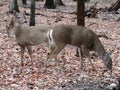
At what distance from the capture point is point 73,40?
33.6 ft

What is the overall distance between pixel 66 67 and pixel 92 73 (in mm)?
946

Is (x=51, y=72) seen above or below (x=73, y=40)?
below

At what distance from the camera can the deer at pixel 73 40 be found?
10.0 m

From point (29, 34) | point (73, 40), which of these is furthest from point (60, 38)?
point (29, 34)

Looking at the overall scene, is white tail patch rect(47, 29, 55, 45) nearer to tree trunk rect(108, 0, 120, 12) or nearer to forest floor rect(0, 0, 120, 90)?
forest floor rect(0, 0, 120, 90)

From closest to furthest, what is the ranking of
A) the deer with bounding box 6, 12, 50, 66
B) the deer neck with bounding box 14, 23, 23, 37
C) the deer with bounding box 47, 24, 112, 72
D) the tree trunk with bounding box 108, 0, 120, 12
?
the deer with bounding box 47, 24, 112, 72
the deer with bounding box 6, 12, 50, 66
the deer neck with bounding box 14, 23, 23, 37
the tree trunk with bounding box 108, 0, 120, 12

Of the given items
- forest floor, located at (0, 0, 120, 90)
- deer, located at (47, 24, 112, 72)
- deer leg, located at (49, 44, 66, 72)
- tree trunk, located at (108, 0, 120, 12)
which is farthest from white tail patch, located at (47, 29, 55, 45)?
tree trunk, located at (108, 0, 120, 12)

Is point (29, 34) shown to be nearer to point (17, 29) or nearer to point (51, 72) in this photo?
point (17, 29)

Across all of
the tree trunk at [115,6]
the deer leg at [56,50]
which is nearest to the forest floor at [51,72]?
the deer leg at [56,50]

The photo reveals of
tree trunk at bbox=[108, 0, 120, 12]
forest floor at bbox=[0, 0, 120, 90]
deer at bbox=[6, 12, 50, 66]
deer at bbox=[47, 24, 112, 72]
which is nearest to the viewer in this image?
forest floor at bbox=[0, 0, 120, 90]

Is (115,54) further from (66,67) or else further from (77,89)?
(77,89)

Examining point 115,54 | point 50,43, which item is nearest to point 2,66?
point 50,43

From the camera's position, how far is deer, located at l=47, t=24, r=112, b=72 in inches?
394

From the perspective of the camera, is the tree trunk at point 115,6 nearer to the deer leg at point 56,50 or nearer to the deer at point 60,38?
the deer at point 60,38
